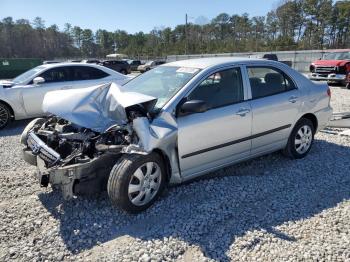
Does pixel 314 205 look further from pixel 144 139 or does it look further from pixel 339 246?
pixel 144 139

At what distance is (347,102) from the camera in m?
10.4

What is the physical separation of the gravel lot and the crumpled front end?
379 mm

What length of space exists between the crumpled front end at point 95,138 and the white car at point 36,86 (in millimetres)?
3989

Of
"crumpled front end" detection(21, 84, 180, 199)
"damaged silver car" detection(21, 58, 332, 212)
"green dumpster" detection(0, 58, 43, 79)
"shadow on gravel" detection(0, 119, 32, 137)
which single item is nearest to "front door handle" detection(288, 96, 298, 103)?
"damaged silver car" detection(21, 58, 332, 212)

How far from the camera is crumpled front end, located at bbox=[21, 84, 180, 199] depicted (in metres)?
3.43

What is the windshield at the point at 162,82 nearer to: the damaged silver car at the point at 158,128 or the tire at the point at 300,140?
the damaged silver car at the point at 158,128

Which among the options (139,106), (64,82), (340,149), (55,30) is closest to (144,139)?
(139,106)

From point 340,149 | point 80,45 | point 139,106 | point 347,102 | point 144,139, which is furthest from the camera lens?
point 80,45

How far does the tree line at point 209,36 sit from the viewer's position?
180 ft

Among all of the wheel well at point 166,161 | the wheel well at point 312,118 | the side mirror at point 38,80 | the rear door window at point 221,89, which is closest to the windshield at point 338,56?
the wheel well at point 312,118

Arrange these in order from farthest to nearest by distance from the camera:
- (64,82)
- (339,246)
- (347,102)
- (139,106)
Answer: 1. (347,102)
2. (64,82)
3. (139,106)
4. (339,246)

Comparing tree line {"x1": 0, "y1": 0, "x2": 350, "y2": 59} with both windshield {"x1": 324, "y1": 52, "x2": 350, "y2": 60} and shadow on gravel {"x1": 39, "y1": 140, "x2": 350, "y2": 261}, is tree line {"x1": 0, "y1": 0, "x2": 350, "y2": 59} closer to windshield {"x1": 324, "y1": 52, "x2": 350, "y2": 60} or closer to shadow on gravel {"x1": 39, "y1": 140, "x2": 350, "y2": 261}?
windshield {"x1": 324, "y1": 52, "x2": 350, "y2": 60}

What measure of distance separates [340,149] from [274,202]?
2531 mm

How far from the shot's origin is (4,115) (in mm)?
7777
